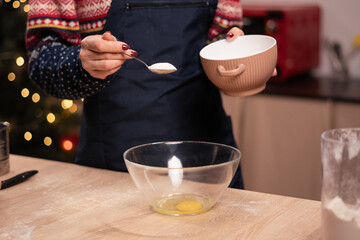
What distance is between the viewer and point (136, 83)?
52.4 inches

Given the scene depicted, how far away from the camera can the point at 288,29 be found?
239 cm

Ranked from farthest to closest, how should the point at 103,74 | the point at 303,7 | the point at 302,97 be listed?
the point at 303,7 → the point at 302,97 → the point at 103,74

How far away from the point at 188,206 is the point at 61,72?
0.49 metres

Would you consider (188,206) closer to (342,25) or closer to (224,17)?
(224,17)

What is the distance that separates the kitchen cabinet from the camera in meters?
2.15

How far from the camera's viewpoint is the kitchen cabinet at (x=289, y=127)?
2.15 metres

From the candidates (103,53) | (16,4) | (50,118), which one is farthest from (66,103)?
(103,53)

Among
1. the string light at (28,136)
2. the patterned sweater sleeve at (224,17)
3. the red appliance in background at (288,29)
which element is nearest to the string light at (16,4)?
the string light at (28,136)

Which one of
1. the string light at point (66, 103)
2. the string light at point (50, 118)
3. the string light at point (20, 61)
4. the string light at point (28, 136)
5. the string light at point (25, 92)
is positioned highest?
the string light at point (20, 61)

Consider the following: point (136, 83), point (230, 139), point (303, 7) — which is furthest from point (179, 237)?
point (303, 7)

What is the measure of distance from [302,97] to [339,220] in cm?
155

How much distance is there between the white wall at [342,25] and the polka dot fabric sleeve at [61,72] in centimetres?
173

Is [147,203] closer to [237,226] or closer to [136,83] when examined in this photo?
[237,226]

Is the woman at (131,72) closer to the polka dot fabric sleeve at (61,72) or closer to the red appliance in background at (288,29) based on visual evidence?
the polka dot fabric sleeve at (61,72)
